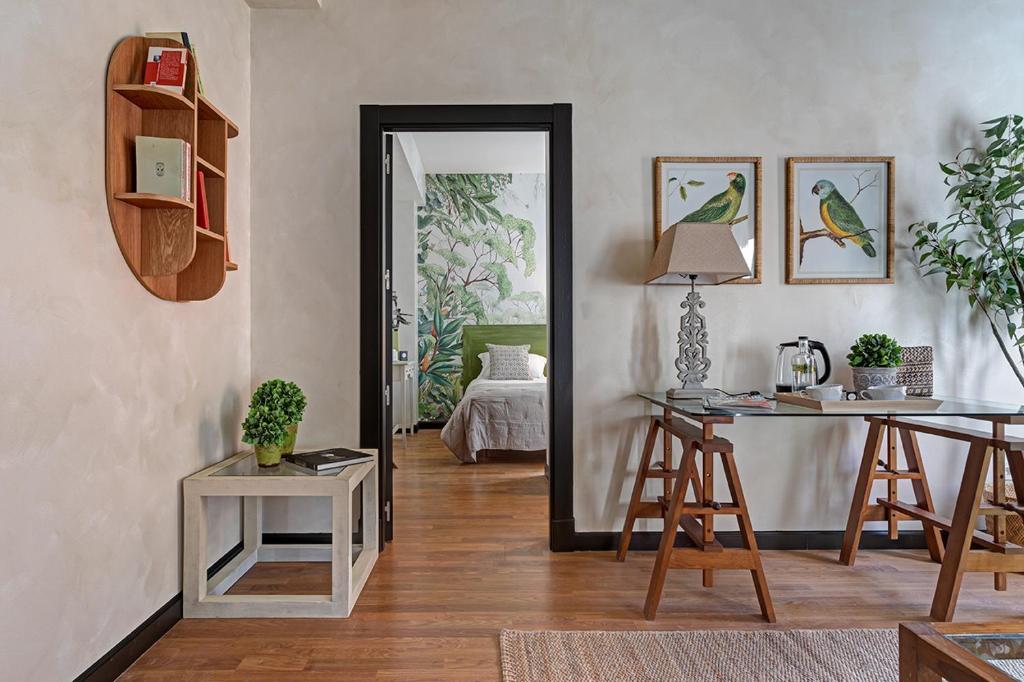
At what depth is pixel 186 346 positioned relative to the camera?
222 centimetres

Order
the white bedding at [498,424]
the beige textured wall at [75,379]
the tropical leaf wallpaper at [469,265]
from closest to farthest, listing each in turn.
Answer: the beige textured wall at [75,379], the white bedding at [498,424], the tropical leaf wallpaper at [469,265]

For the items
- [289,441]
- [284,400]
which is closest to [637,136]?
[284,400]

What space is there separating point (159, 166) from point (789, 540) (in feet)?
9.81

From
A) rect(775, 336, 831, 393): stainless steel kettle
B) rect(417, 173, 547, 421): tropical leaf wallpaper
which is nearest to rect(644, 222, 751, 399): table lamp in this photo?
rect(775, 336, 831, 393): stainless steel kettle

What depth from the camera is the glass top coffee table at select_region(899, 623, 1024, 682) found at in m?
1.09

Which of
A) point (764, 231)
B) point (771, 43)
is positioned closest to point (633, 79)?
point (771, 43)

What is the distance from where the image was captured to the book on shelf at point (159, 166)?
1834 mm

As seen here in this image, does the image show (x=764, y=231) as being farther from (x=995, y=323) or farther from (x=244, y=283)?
(x=244, y=283)

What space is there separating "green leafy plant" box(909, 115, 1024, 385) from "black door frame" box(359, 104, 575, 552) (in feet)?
5.50

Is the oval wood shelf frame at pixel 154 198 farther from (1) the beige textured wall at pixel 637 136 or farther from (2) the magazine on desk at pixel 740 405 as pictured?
A: (2) the magazine on desk at pixel 740 405

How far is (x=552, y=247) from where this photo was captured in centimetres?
283

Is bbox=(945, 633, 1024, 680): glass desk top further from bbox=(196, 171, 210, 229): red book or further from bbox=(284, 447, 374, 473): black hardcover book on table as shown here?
bbox=(196, 171, 210, 229): red book

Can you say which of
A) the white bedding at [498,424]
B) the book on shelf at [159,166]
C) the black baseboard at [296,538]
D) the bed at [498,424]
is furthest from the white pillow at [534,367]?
the book on shelf at [159,166]

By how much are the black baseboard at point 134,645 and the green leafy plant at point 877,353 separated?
279 centimetres
